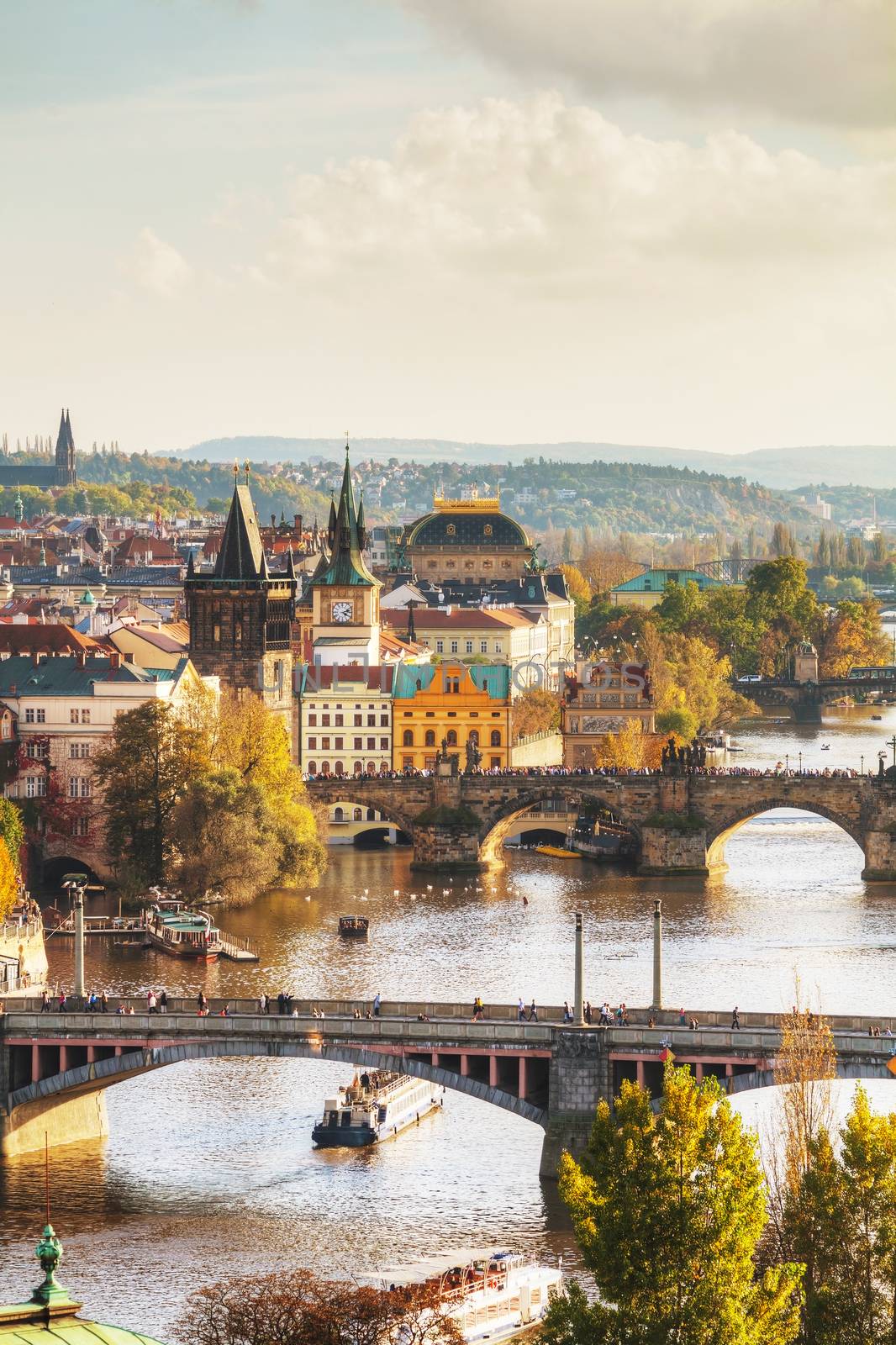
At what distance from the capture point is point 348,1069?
3386 inches

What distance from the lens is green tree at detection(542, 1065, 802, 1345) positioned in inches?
1992

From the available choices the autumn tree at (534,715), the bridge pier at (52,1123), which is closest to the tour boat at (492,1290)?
the bridge pier at (52,1123)

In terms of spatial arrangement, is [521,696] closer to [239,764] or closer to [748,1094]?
[239,764]

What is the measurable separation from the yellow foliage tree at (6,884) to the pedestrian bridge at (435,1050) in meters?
21.9

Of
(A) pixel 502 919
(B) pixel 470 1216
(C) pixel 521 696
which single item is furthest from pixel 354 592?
(B) pixel 470 1216

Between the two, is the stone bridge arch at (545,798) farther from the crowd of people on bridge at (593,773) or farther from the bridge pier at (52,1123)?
the bridge pier at (52,1123)

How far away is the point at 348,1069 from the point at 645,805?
46.4 m

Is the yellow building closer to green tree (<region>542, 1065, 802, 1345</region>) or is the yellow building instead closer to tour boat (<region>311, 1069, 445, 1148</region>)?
tour boat (<region>311, 1069, 445, 1148</region>)

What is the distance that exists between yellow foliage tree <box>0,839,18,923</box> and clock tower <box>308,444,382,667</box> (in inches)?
1852

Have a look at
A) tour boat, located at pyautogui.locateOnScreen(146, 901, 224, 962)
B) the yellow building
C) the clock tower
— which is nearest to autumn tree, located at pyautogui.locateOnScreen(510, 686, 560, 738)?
the yellow building

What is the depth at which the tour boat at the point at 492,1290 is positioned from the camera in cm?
6003

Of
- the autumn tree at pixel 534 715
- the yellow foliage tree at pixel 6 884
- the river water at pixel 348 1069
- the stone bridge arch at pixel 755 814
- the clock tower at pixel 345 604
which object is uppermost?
the clock tower at pixel 345 604

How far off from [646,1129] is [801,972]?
46509 mm

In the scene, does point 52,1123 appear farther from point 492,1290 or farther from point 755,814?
point 755,814
